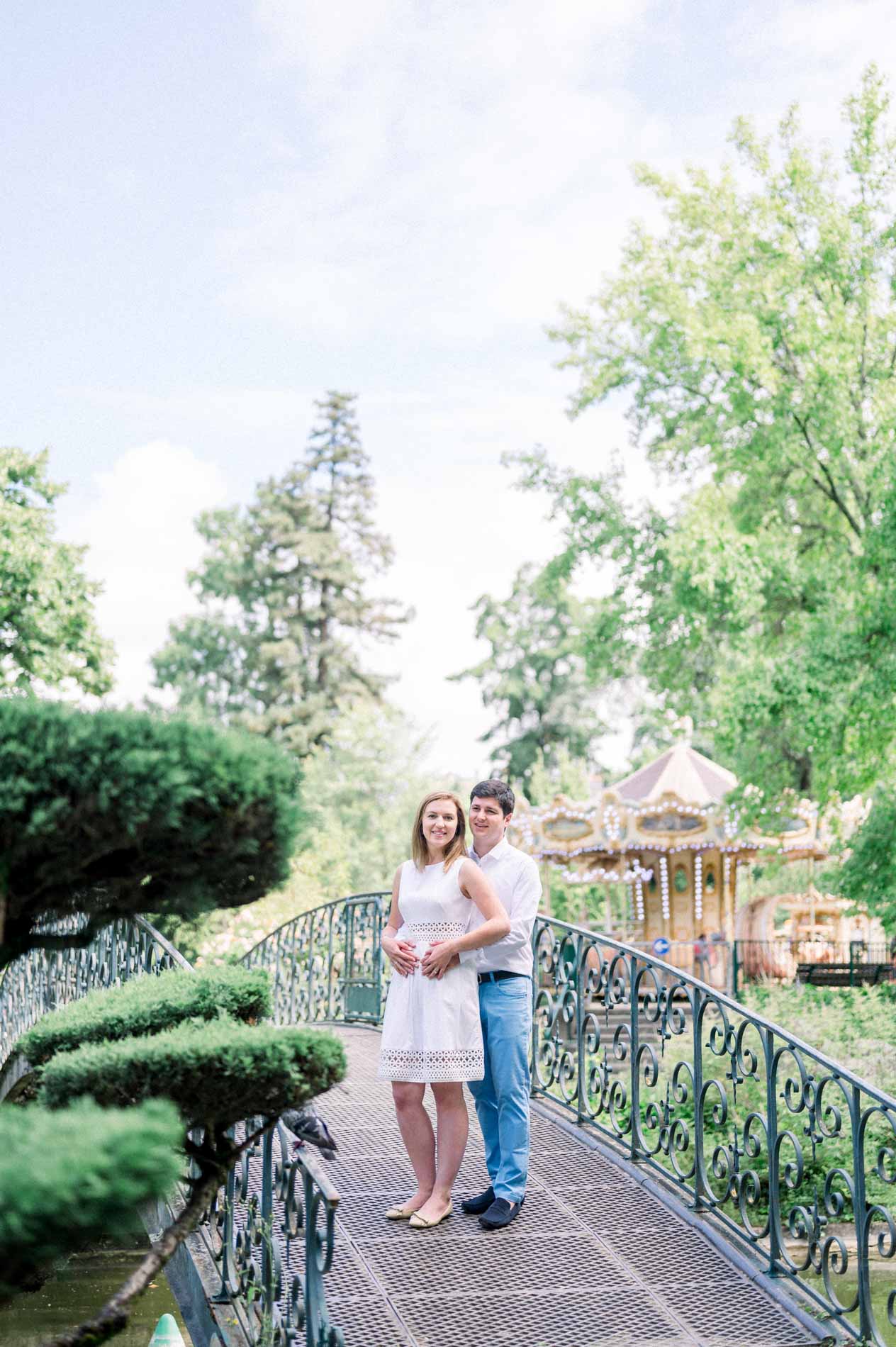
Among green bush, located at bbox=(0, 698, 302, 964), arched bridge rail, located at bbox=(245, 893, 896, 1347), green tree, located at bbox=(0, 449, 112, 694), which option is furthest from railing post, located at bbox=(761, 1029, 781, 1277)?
green tree, located at bbox=(0, 449, 112, 694)

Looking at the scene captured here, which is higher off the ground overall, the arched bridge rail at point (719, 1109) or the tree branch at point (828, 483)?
the tree branch at point (828, 483)

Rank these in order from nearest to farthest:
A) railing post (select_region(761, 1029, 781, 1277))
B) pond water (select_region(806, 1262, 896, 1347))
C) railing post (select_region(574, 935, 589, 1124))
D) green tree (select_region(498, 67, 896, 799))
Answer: railing post (select_region(761, 1029, 781, 1277)) < railing post (select_region(574, 935, 589, 1124)) < pond water (select_region(806, 1262, 896, 1347)) < green tree (select_region(498, 67, 896, 799))

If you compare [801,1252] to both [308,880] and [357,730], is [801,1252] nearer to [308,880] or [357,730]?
[308,880]

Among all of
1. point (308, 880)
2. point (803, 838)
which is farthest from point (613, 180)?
point (308, 880)

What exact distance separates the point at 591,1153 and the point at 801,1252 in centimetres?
694

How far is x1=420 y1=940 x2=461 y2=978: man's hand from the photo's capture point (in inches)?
203

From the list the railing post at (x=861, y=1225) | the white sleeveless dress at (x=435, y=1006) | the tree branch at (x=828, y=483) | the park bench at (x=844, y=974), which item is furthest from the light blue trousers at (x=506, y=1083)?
the park bench at (x=844, y=974)

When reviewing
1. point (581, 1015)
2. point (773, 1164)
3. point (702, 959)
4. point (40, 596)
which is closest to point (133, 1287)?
point (773, 1164)

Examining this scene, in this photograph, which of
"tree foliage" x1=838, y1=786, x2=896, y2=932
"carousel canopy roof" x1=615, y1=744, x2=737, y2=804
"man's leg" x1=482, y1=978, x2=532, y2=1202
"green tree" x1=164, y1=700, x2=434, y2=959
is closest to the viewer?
"man's leg" x1=482, y1=978, x2=532, y2=1202

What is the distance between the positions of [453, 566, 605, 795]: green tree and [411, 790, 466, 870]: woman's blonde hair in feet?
121

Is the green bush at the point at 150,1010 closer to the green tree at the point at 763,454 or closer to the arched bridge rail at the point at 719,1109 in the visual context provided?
the arched bridge rail at the point at 719,1109

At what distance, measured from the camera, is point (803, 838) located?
76.0ft

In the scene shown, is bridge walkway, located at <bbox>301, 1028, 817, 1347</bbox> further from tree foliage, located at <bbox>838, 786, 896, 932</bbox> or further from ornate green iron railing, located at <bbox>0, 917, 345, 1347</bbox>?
tree foliage, located at <bbox>838, 786, 896, 932</bbox>

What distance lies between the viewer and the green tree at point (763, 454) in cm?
1633
